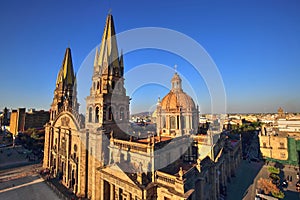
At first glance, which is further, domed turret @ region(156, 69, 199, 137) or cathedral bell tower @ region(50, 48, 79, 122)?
cathedral bell tower @ region(50, 48, 79, 122)

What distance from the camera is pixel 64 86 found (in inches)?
1555

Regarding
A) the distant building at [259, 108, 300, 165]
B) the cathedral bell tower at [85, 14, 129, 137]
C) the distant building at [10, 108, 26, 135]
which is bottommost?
the distant building at [259, 108, 300, 165]

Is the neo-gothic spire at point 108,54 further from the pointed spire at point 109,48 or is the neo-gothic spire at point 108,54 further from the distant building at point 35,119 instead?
the distant building at point 35,119

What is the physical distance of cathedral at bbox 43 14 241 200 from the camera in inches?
746

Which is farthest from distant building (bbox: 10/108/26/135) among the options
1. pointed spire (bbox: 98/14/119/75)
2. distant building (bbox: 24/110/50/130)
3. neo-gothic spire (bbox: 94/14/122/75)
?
pointed spire (bbox: 98/14/119/75)

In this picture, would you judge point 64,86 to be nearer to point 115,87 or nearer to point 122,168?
point 115,87

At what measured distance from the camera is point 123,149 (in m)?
23.1

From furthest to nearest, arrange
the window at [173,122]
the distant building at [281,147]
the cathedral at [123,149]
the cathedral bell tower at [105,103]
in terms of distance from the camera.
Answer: the distant building at [281,147] < the window at [173,122] < the cathedral bell tower at [105,103] < the cathedral at [123,149]

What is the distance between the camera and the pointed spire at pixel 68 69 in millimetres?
40022

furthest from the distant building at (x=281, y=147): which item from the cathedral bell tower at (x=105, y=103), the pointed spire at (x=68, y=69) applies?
the pointed spire at (x=68, y=69)

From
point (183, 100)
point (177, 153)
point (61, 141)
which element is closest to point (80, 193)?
point (61, 141)

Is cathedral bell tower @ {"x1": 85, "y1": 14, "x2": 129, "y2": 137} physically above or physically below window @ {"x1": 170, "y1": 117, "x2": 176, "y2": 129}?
above

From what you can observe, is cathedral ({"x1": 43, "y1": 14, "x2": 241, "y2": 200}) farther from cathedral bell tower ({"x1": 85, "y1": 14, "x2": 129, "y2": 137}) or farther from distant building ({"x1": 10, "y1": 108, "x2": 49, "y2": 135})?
distant building ({"x1": 10, "y1": 108, "x2": 49, "y2": 135})

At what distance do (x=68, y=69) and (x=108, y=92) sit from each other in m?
19.3
